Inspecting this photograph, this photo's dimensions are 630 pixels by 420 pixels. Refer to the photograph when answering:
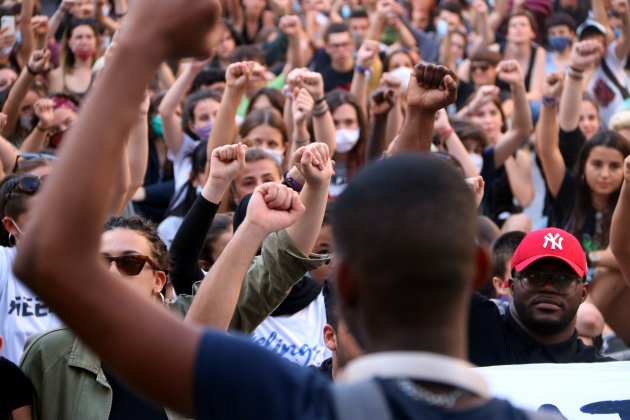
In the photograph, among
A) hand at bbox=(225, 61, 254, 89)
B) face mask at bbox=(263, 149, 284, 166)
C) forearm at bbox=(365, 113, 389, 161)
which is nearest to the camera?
forearm at bbox=(365, 113, 389, 161)

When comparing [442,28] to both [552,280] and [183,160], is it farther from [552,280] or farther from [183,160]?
[552,280]

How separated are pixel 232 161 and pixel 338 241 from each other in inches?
89.1

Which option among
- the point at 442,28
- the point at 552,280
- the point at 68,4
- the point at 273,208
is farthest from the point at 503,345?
the point at 442,28

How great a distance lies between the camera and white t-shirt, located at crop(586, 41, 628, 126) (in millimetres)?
9883

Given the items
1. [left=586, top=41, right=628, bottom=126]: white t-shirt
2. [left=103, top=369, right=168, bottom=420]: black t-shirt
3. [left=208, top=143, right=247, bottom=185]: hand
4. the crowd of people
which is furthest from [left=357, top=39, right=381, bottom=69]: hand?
[left=103, top=369, right=168, bottom=420]: black t-shirt

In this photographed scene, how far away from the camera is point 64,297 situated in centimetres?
143

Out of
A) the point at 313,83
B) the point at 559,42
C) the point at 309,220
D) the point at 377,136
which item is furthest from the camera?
the point at 559,42

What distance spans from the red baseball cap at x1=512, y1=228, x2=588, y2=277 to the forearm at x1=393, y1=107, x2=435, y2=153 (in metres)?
0.62

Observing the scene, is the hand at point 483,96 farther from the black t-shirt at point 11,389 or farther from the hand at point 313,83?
the black t-shirt at point 11,389

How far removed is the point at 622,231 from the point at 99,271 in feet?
9.72

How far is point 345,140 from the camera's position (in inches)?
289

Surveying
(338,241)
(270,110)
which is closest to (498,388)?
(338,241)

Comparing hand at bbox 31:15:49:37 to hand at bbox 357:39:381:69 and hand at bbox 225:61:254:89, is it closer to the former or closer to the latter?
hand at bbox 357:39:381:69

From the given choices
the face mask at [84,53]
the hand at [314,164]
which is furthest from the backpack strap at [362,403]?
the face mask at [84,53]
